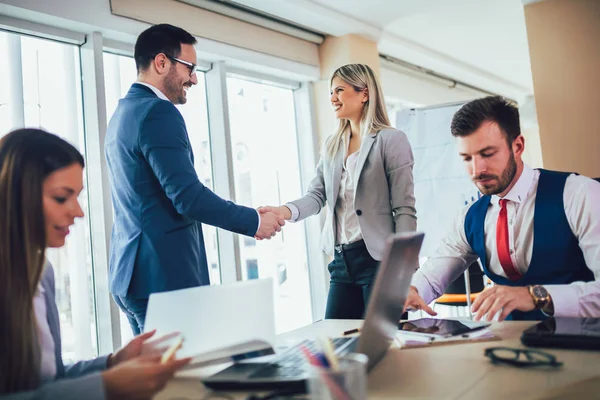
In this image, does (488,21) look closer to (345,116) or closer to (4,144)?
(345,116)

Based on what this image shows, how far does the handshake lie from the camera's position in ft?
6.91

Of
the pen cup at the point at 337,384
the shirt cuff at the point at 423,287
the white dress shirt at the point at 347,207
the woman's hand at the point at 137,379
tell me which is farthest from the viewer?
the white dress shirt at the point at 347,207

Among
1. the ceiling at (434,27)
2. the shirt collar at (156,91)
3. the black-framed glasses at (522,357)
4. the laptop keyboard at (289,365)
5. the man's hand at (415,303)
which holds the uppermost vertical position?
the ceiling at (434,27)

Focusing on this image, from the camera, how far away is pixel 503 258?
157cm

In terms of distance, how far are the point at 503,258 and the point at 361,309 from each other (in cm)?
79

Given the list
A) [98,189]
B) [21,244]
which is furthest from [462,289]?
[21,244]

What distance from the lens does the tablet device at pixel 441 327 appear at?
1209mm

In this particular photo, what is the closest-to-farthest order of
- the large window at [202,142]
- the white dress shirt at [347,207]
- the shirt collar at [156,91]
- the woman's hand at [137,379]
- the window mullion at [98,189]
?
the woman's hand at [137,379] < the shirt collar at [156,91] < the white dress shirt at [347,207] < the window mullion at [98,189] < the large window at [202,142]

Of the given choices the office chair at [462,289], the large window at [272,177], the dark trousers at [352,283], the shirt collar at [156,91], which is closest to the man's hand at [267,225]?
the dark trousers at [352,283]

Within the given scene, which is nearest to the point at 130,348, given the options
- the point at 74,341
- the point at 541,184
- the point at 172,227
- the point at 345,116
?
the point at 172,227

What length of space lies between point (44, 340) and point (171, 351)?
31 cm

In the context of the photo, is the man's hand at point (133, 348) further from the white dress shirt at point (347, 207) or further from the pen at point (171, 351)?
the white dress shirt at point (347, 207)

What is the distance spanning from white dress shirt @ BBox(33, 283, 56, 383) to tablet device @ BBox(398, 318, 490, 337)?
76 cm

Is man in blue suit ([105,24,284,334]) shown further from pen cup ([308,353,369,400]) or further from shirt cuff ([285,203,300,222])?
pen cup ([308,353,369,400])
